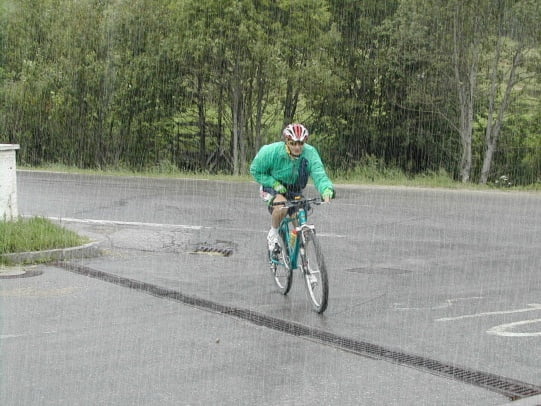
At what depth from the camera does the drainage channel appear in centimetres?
600

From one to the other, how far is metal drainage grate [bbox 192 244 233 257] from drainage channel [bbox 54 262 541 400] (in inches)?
97.2

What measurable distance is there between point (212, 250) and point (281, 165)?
397cm

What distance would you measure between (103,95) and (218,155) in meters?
5.51

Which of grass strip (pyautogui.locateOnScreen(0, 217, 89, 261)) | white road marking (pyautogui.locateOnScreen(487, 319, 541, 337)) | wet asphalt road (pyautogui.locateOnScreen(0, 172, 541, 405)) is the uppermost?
grass strip (pyautogui.locateOnScreen(0, 217, 89, 261))

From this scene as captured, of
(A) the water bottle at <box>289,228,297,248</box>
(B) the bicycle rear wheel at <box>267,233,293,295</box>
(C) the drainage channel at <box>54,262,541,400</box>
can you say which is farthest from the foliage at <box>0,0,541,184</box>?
(C) the drainage channel at <box>54,262,541,400</box>

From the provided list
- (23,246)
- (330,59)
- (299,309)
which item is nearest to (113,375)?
(299,309)

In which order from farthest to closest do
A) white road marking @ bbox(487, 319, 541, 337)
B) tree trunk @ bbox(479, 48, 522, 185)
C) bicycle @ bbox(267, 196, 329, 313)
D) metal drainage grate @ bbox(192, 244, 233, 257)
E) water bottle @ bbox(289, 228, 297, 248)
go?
tree trunk @ bbox(479, 48, 522, 185)
metal drainage grate @ bbox(192, 244, 233, 257)
water bottle @ bbox(289, 228, 297, 248)
bicycle @ bbox(267, 196, 329, 313)
white road marking @ bbox(487, 319, 541, 337)

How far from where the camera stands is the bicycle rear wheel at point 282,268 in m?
9.27

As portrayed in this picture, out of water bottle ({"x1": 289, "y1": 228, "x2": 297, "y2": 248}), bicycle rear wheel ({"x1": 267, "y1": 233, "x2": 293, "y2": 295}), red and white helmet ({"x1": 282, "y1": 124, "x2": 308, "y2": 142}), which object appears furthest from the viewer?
bicycle rear wheel ({"x1": 267, "y1": 233, "x2": 293, "y2": 295})

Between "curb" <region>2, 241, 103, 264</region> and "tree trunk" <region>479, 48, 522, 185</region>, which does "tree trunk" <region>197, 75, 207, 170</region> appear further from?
"curb" <region>2, 241, 103, 264</region>

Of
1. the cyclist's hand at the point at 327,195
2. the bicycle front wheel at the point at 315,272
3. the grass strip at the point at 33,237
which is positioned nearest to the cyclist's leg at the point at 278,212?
Answer: the bicycle front wheel at the point at 315,272

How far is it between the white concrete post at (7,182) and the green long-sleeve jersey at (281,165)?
15.6 ft

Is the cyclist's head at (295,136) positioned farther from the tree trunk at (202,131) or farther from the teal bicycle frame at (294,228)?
the tree trunk at (202,131)

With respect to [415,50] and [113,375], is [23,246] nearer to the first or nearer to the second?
[113,375]
